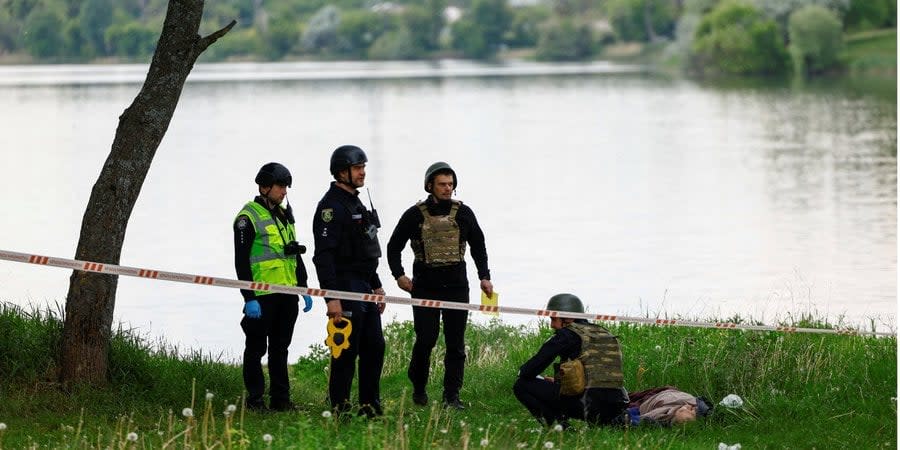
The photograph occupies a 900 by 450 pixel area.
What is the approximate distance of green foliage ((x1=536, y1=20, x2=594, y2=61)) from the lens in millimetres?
141875

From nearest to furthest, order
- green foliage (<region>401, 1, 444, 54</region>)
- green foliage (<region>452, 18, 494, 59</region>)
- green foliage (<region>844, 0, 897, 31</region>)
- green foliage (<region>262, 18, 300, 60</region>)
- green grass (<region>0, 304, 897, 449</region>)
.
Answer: green grass (<region>0, 304, 897, 449</region>)
green foliage (<region>844, 0, 897, 31</region>)
green foliage (<region>262, 18, 300, 60</region>)
green foliage (<region>401, 1, 444, 54</region>)
green foliage (<region>452, 18, 494, 59</region>)

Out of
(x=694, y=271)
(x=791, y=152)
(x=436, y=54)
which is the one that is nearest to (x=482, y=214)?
(x=694, y=271)

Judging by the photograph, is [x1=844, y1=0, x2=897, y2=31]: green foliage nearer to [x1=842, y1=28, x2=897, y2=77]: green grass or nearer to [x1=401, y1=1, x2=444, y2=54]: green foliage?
[x1=842, y1=28, x2=897, y2=77]: green grass

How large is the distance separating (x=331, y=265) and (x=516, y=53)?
143 meters

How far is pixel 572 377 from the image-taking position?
895cm

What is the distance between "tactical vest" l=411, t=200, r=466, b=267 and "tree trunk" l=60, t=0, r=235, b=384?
182cm

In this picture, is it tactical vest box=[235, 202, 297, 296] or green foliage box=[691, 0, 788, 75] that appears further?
green foliage box=[691, 0, 788, 75]

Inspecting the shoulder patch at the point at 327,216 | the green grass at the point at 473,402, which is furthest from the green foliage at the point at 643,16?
the shoulder patch at the point at 327,216

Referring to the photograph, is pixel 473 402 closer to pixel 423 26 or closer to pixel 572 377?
pixel 572 377

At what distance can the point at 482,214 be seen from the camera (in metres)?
31.6

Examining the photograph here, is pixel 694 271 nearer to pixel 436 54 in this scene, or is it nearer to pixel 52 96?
→ pixel 52 96

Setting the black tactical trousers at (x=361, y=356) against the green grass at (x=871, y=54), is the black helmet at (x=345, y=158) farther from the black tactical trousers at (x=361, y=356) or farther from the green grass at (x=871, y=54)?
the green grass at (x=871, y=54)

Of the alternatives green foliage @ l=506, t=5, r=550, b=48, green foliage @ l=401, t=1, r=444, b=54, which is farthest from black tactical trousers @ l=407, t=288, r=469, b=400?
green foliage @ l=506, t=5, r=550, b=48

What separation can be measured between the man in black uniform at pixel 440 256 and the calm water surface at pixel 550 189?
4.42 meters
